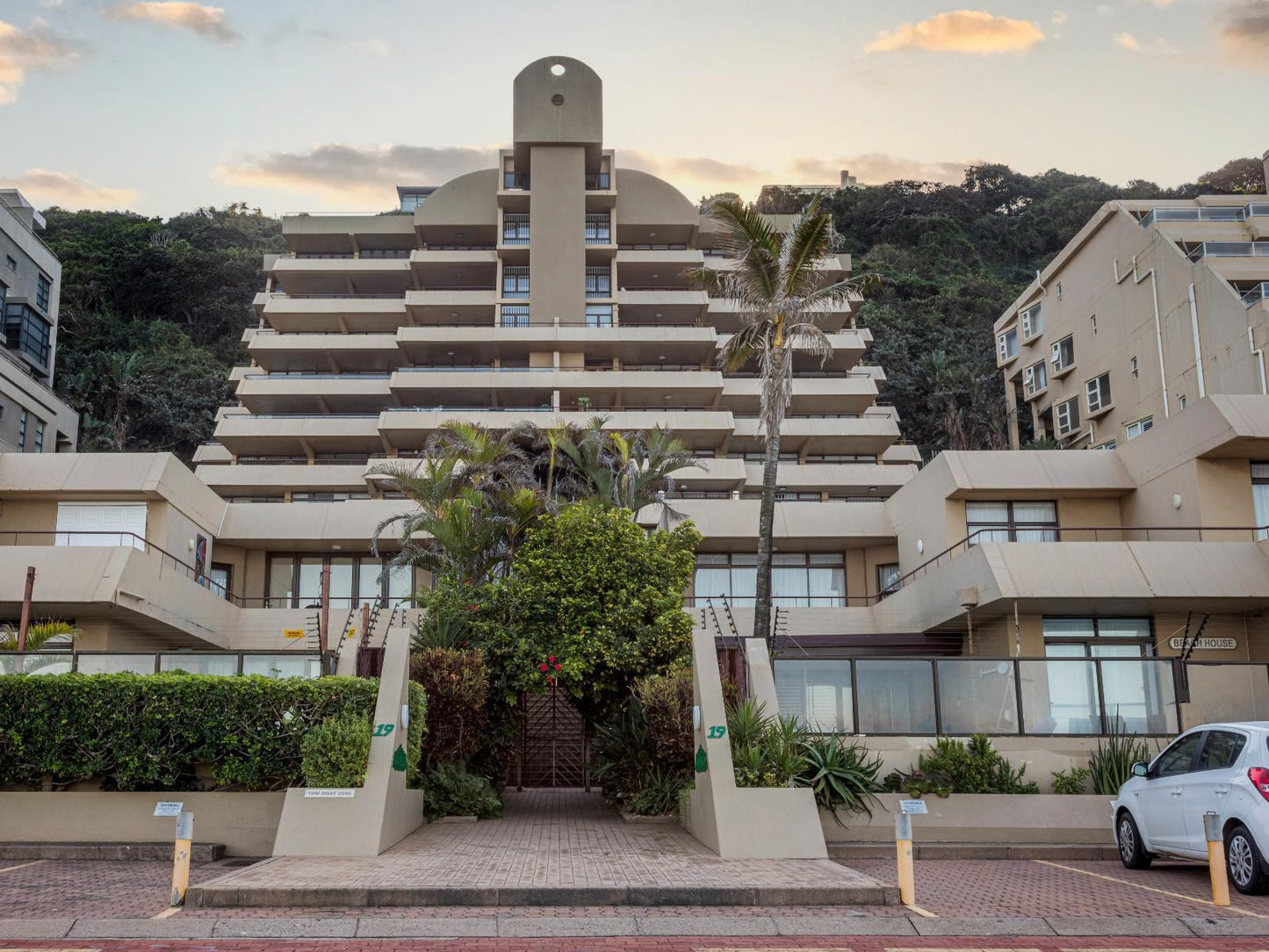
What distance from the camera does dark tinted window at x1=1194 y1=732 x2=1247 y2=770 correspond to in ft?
39.6

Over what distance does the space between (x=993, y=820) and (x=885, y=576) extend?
20608 mm

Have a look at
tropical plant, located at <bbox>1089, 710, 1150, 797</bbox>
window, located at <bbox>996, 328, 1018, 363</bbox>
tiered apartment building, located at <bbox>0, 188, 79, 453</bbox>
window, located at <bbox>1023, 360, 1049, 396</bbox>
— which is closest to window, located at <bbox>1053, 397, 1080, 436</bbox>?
window, located at <bbox>1023, 360, 1049, 396</bbox>

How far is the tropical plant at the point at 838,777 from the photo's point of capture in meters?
16.5

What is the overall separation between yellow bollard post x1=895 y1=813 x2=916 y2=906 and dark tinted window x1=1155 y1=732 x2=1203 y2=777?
3480 millimetres

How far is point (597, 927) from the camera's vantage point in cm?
1001

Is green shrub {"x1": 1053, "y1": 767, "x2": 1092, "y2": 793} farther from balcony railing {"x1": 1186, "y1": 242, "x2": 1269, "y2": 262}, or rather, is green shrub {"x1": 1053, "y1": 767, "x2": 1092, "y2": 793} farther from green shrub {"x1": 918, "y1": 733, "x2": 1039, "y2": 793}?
balcony railing {"x1": 1186, "y1": 242, "x2": 1269, "y2": 262}

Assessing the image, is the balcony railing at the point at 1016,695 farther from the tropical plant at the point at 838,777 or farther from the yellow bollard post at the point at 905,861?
the yellow bollard post at the point at 905,861

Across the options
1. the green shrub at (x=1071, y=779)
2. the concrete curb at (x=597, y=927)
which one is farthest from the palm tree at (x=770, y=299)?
the concrete curb at (x=597, y=927)

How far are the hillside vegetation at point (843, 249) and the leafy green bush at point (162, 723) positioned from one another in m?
48.4

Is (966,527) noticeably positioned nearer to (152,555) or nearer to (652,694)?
(652,694)

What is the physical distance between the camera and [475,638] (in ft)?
67.8

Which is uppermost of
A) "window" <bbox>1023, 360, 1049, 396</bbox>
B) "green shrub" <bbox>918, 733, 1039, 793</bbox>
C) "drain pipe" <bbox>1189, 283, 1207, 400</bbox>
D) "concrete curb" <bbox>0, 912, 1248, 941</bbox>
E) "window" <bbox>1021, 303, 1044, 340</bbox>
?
"window" <bbox>1021, 303, 1044, 340</bbox>

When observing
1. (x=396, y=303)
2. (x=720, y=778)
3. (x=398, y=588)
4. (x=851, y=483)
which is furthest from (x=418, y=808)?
(x=396, y=303)

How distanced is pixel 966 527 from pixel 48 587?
71.1 feet
